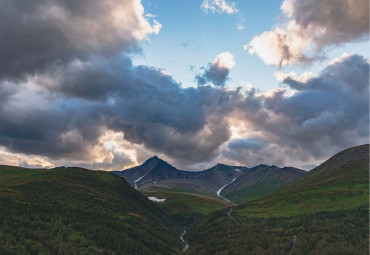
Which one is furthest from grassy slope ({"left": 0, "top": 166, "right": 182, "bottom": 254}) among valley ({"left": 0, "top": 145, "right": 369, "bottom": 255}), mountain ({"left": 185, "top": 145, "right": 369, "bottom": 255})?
mountain ({"left": 185, "top": 145, "right": 369, "bottom": 255})

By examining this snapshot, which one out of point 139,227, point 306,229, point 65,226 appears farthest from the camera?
point 139,227

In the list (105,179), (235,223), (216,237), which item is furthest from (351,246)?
(105,179)

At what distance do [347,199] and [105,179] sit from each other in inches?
6640

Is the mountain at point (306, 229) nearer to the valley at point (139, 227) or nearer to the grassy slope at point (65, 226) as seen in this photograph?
Result: the valley at point (139, 227)

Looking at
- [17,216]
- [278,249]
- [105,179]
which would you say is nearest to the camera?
→ [17,216]

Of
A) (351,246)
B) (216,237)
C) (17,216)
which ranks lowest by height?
(216,237)

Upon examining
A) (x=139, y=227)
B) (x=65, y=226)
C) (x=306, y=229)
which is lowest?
(x=139, y=227)

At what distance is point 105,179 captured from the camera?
628ft

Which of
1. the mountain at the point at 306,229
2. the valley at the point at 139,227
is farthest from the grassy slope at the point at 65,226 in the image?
the mountain at the point at 306,229

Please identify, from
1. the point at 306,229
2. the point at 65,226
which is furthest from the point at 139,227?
the point at 306,229

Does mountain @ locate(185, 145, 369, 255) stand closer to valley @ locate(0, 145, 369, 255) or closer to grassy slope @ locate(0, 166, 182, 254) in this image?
valley @ locate(0, 145, 369, 255)

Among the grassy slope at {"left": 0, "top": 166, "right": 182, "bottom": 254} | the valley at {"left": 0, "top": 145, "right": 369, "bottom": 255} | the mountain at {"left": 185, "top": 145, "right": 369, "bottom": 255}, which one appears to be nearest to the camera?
the grassy slope at {"left": 0, "top": 166, "right": 182, "bottom": 254}

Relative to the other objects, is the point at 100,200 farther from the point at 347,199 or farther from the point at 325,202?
the point at 347,199

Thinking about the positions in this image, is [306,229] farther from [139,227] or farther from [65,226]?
[65,226]
